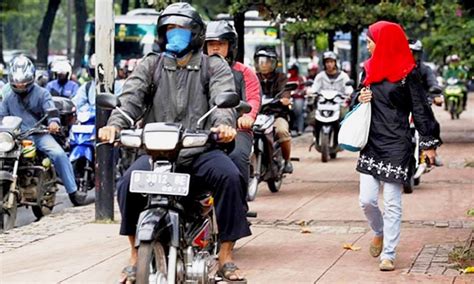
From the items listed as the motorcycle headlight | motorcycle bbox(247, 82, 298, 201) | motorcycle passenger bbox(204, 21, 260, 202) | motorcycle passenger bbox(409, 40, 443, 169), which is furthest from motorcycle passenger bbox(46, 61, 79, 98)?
motorcycle passenger bbox(204, 21, 260, 202)

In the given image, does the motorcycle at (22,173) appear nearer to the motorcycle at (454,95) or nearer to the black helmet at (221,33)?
the black helmet at (221,33)

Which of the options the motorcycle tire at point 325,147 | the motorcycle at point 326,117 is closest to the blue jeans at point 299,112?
the motorcycle at point 326,117

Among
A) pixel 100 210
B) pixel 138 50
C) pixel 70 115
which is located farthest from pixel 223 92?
pixel 138 50

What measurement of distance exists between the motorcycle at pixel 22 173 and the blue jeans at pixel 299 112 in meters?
15.6

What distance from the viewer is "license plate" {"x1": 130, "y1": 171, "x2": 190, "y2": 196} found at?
714 centimetres

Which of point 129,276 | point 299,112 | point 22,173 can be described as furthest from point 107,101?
point 299,112

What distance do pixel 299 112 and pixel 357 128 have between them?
20.2m

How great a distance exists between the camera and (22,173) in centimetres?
1332

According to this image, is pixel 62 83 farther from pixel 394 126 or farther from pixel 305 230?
pixel 394 126

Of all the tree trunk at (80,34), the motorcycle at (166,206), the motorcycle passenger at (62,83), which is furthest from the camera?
the tree trunk at (80,34)

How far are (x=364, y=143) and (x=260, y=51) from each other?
574cm

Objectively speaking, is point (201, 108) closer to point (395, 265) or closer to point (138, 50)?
point (395, 265)

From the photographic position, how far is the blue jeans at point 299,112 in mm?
29312

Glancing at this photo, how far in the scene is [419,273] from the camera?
9203 mm
